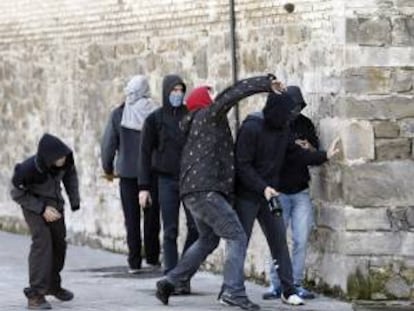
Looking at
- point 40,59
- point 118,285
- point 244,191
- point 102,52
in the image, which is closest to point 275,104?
point 244,191

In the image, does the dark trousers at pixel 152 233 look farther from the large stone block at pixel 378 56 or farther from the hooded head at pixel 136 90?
the large stone block at pixel 378 56

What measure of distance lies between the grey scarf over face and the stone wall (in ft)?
2.06

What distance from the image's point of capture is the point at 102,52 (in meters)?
16.1

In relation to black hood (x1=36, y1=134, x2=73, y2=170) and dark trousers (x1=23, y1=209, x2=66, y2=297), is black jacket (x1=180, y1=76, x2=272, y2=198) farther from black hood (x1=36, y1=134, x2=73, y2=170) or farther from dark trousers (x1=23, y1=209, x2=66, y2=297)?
dark trousers (x1=23, y1=209, x2=66, y2=297)

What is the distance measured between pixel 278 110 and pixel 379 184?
3.87ft

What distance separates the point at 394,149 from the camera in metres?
11.5

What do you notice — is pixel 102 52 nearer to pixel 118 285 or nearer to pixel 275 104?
pixel 118 285

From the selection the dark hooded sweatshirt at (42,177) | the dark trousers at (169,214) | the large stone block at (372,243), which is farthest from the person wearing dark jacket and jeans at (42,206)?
the large stone block at (372,243)

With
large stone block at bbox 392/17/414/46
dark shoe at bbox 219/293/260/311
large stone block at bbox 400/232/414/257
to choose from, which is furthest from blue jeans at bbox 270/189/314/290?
large stone block at bbox 392/17/414/46

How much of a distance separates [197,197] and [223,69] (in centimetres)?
294

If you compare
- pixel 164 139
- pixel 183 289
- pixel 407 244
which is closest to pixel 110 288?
pixel 183 289

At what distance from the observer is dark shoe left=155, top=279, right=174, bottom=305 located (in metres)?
11.1

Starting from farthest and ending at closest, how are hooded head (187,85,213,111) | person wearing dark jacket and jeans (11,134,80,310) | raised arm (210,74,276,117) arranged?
hooded head (187,85,213,111), person wearing dark jacket and jeans (11,134,80,310), raised arm (210,74,276,117)

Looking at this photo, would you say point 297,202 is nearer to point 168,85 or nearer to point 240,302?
point 240,302
